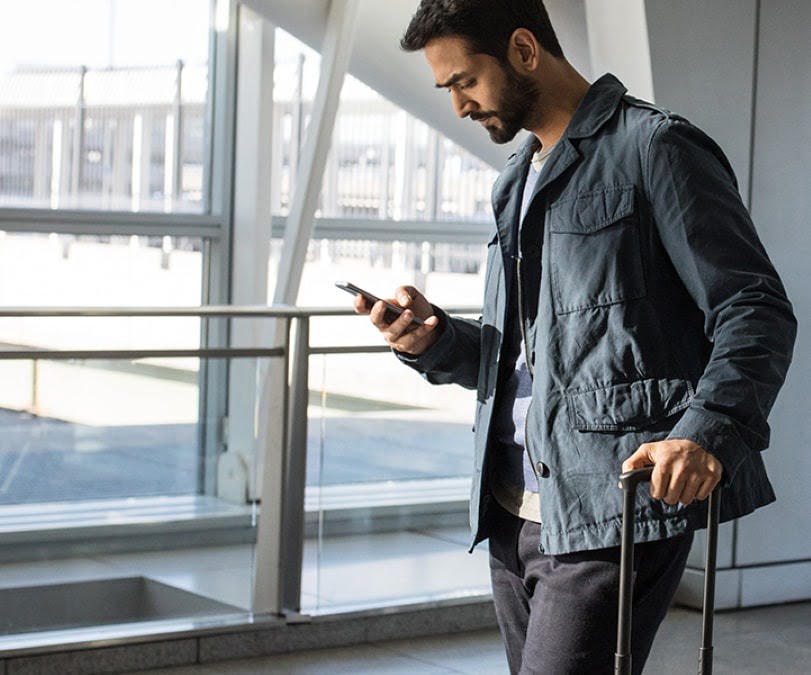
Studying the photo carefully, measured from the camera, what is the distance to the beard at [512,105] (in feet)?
6.88

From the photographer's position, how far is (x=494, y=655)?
4.77m

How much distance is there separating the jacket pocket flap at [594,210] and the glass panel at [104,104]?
5.68m

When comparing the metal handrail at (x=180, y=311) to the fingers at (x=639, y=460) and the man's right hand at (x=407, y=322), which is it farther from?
the fingers at (x=639, y=460)

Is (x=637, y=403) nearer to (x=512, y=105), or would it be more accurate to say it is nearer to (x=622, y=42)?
(x=512, y=105)

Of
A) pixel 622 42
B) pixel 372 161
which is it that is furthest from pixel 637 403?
pixel 372 161

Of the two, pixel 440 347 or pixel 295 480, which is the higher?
pixel 440 347

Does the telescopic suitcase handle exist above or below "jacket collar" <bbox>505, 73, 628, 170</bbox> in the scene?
below

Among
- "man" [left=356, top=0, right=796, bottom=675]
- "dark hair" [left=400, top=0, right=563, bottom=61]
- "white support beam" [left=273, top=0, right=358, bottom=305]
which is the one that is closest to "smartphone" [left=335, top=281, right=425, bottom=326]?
"man" [left=356, top=0, right=796, bottom=675]

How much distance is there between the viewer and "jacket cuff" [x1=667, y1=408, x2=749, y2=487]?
1809 millimetres

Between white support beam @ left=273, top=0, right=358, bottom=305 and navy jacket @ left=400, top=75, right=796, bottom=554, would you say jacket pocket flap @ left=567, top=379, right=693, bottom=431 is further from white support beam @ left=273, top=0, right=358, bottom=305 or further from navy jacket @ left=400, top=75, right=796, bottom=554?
white support beam @ left=273, top=0, right=358, bottom=305

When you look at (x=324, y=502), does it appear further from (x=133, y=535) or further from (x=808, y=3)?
(x=808, y=3)

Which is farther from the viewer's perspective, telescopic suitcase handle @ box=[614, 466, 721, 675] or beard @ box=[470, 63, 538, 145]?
beard @ box=[470, 63, 538, 145]

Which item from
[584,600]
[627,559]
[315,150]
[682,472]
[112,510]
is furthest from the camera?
[315,150]

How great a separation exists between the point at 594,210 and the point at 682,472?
1.42ft
